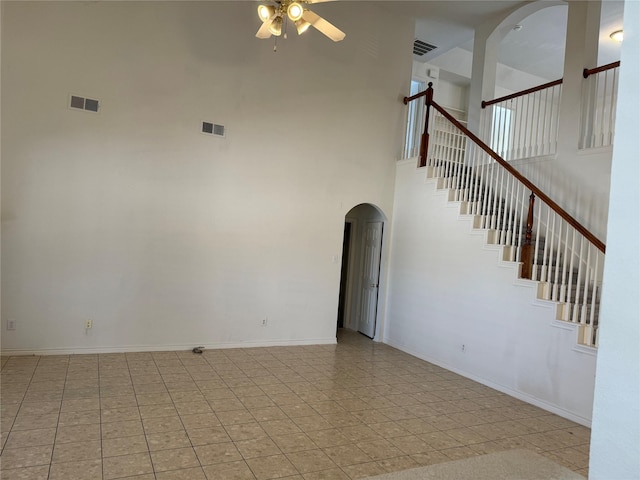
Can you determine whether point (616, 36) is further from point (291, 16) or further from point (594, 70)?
point (291, 16)

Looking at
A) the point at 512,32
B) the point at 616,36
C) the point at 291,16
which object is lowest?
the point at 291,16

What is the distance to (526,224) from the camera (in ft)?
18.3

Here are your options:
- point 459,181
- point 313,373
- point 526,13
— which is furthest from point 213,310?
point 526,13

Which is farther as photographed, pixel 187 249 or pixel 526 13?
pixel 526 13

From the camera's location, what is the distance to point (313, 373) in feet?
17.5

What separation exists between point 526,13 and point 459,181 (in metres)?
3.19

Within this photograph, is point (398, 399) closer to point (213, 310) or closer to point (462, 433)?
point (462, 433)

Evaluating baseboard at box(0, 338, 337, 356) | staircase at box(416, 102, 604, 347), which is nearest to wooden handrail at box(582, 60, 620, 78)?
staircase at box(416, 102, 604, 347)

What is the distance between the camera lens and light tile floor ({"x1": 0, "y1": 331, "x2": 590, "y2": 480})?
3.01m

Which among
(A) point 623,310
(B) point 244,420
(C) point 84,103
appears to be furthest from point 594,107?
(C) point 84,103

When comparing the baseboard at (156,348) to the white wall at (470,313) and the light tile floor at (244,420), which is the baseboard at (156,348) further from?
the white wall at (470,313)

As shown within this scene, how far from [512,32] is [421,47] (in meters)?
1.71

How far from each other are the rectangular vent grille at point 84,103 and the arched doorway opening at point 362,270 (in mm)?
4407

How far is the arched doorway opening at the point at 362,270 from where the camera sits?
24.8ft
